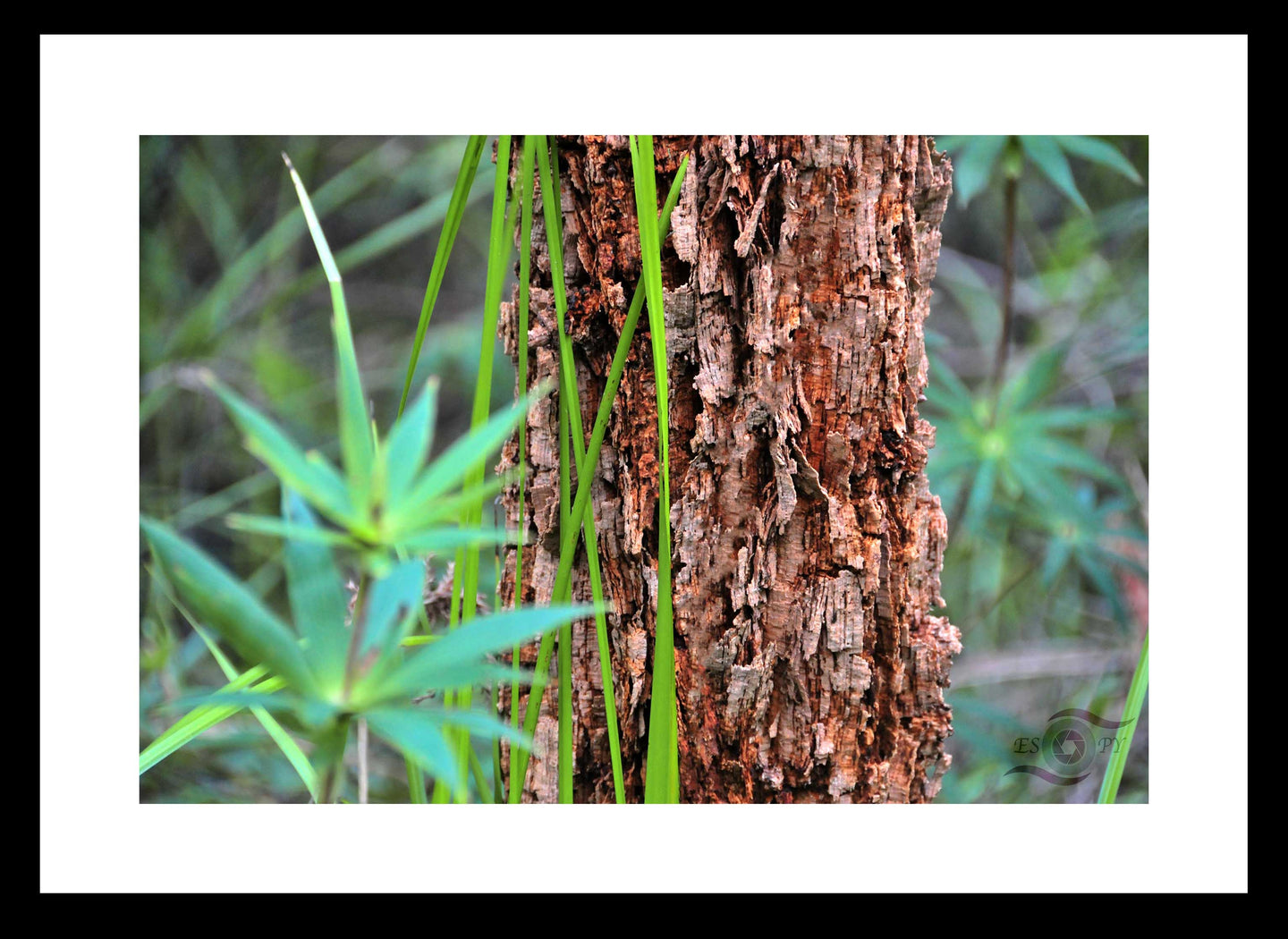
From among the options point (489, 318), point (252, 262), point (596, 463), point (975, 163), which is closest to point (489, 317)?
point (489, 318)

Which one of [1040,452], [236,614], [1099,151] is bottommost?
[236,614]

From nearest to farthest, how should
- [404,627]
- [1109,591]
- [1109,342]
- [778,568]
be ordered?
[404,627] < [778,568] < [1109,591] < [1109,342]

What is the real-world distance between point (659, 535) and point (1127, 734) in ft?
1.31

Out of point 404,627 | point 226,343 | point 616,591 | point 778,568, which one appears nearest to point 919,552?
point 778,568

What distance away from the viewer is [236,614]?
1.28ft

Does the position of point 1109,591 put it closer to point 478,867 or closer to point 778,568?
point 778,568

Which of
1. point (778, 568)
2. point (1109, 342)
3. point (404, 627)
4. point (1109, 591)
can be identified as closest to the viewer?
point (404, 627)

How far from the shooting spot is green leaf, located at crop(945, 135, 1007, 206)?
75 cm

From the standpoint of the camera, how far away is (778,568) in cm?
55

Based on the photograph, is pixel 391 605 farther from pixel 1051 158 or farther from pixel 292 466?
pixel 1051 158

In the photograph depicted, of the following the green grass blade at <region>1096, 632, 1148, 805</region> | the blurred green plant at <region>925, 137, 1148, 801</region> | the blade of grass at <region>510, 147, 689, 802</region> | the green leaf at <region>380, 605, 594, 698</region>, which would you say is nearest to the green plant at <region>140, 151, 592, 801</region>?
the green leaf at <region>380, 605, 594, 698</region>

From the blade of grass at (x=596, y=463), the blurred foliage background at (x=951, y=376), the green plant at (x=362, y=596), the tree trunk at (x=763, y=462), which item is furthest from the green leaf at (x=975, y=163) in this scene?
the green plant at (x=362, y=596)
